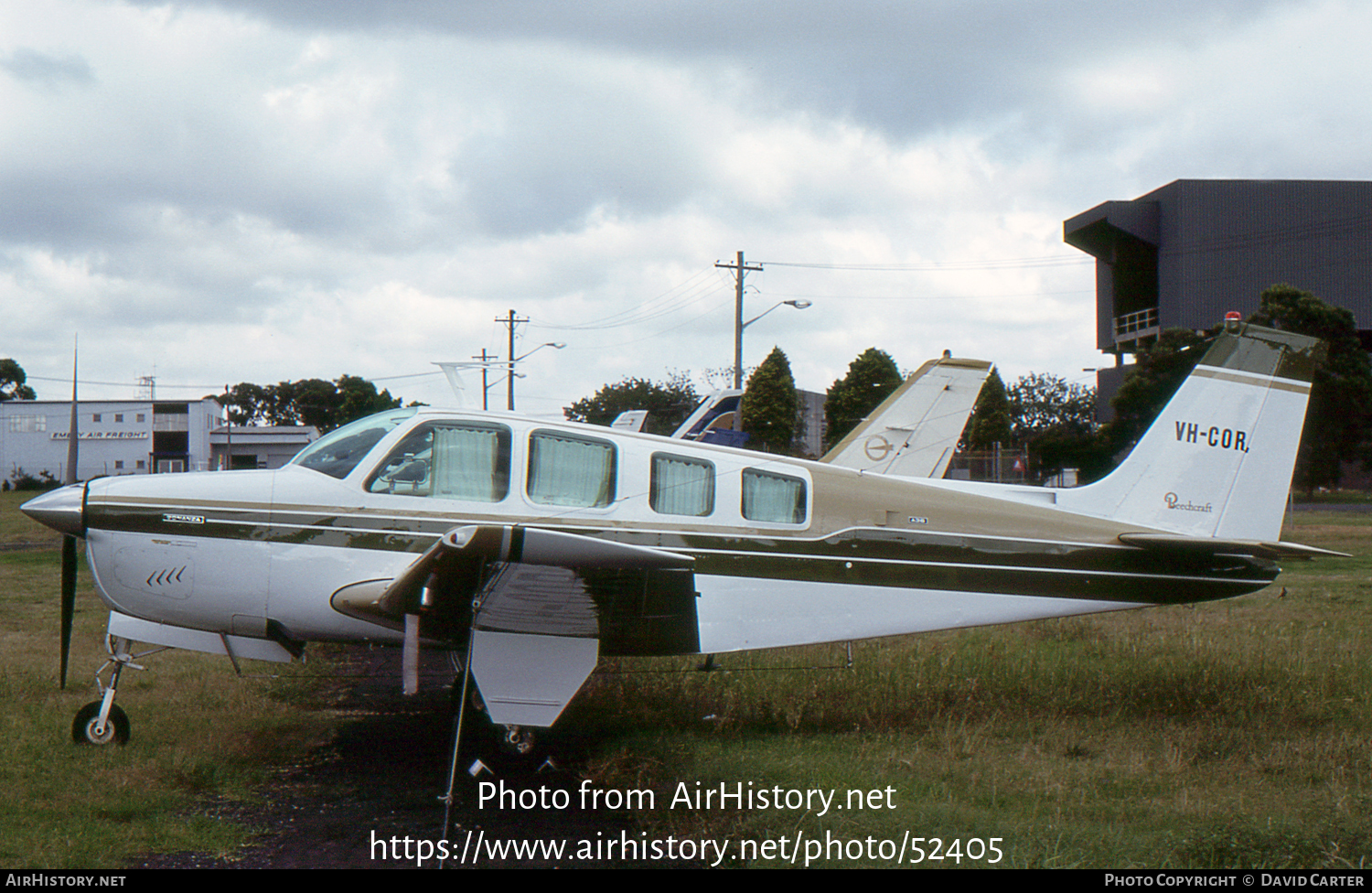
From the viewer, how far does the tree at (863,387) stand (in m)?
42.8

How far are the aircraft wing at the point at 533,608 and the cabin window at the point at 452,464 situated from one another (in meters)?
0.68

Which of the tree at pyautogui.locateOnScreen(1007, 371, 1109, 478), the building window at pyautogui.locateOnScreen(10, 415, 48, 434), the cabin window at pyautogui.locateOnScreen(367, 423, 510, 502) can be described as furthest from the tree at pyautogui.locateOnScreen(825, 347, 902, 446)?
the building window at pyautogui.locateOnScreen(10, 415, 48, 434)

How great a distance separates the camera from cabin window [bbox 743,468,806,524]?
6770 millimetres

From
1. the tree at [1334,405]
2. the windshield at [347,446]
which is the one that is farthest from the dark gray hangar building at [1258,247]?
the windshield at [347,446]

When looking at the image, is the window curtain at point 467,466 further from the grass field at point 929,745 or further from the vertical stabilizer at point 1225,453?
the vertical stabilizer at point 1225,453

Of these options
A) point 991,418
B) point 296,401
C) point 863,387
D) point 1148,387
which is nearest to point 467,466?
point 1148,387

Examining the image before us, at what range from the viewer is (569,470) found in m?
6.49

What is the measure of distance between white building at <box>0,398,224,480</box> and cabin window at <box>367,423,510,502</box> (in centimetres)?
6344

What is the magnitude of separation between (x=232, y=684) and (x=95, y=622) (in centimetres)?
472

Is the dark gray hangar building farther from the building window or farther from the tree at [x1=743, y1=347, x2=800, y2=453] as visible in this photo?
the building window

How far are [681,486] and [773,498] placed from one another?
0.70 meters

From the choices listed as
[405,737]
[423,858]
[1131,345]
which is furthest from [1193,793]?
[1131,345]

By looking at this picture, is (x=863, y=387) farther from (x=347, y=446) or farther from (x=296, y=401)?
(x=296, y=401)

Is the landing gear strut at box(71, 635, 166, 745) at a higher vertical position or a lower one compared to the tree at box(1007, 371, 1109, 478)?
lower
